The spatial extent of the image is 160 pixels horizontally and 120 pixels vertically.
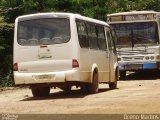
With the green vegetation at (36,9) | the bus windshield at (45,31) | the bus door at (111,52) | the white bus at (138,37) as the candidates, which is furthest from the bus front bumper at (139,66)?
the bus windshield at (45,31)

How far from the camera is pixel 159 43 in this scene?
1025 inches

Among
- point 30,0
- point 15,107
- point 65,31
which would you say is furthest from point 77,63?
point 30,0

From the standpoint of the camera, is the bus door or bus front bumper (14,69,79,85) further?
the bus door

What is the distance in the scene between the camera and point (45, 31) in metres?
16.7

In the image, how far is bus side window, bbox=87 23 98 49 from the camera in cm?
1814

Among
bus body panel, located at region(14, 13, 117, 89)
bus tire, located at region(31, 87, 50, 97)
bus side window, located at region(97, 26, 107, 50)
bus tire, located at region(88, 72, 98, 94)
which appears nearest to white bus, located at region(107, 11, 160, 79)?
bus side window, located at region(97, 26, 107, 50)

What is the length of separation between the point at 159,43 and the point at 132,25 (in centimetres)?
151

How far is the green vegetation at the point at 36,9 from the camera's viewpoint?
2670 centimetres

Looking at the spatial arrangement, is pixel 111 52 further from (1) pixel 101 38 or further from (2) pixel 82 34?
(2) pixel 82 34

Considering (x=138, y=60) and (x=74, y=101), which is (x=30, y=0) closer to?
(x=138, y=60)

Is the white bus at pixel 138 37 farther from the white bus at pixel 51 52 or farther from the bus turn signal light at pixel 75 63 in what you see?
the bus turn signal light at pixel 75 63

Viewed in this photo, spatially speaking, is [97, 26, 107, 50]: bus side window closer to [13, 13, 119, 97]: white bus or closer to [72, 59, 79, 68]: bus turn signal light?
[13, 13, 119, 97]: white bus

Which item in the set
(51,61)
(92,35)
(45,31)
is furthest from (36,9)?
(51,61)

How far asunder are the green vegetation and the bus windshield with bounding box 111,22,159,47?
5.07 m
